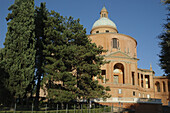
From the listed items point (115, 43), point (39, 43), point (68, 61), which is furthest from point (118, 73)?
point (39, 43)

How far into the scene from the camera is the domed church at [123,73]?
131 ft

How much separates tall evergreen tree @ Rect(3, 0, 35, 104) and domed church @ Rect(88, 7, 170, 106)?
16.5 m

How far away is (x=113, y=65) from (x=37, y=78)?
21032mm

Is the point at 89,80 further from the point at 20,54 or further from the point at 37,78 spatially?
the point at 20,54

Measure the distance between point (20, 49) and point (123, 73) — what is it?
29389 millimetres

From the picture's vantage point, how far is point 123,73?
143 feet

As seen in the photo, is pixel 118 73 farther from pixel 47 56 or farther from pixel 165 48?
pixel 165 48

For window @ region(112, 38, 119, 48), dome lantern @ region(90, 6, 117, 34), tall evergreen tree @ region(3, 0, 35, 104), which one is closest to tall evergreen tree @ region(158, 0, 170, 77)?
tall evergreen tree @ region(3, 0, 35, 104)

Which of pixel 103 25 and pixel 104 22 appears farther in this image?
pixel 104 22

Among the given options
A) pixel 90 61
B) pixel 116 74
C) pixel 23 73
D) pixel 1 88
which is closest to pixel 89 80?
pixel 90 61

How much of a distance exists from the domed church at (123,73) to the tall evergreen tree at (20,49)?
16.5 meters

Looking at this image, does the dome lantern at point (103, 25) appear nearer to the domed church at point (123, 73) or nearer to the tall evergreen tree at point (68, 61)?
the domed church at point (123, 73)

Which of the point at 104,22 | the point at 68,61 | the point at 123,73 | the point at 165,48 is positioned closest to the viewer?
the point at 165,48

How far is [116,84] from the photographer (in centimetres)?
4041
